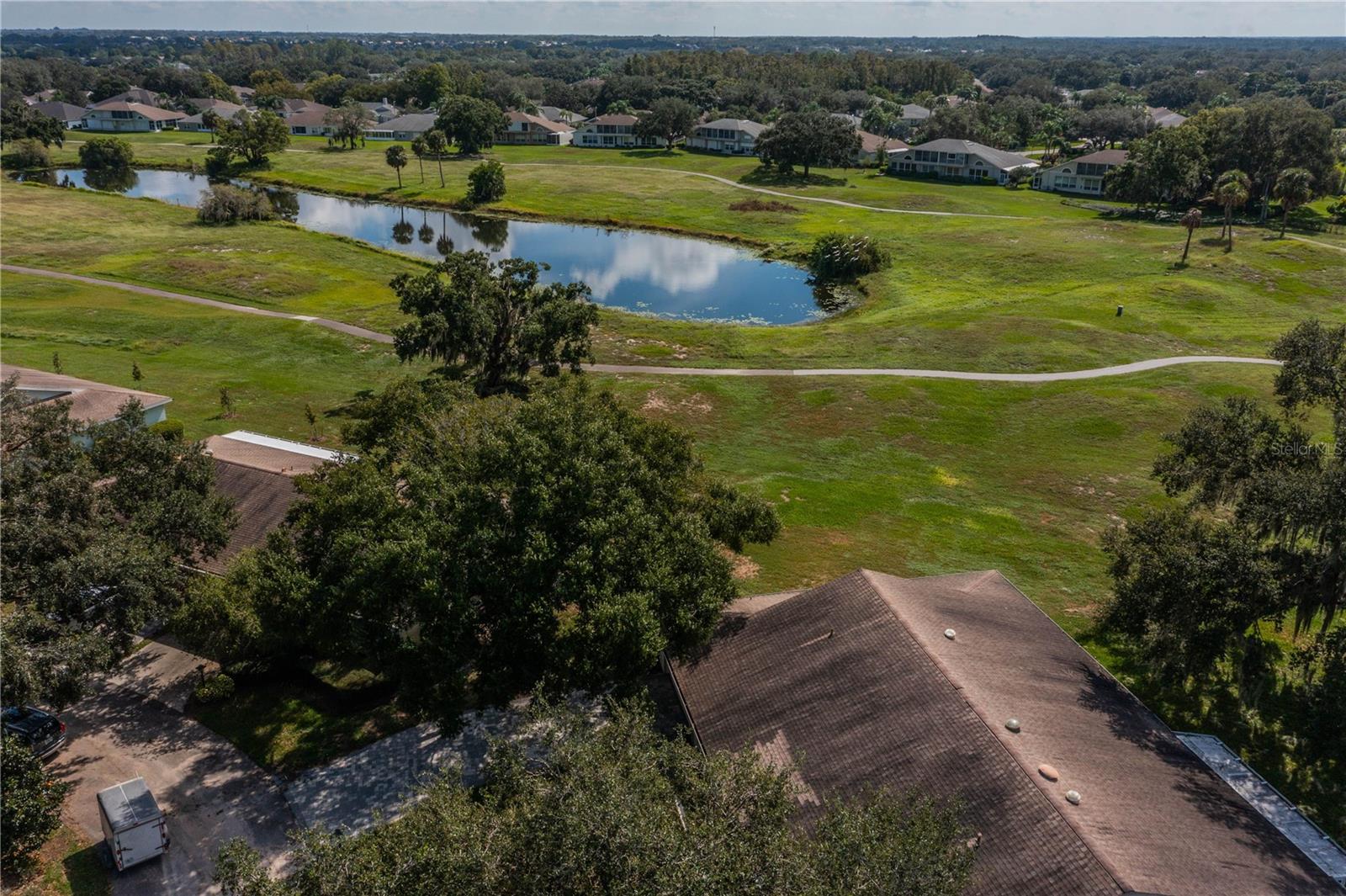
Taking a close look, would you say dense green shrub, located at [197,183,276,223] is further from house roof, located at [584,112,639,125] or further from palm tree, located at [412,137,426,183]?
house roof, located at [584,112,639,125]

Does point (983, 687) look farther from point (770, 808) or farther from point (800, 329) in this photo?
point (800, 329)

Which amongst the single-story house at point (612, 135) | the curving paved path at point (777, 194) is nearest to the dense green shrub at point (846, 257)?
the curving paved path at point (777, 194)

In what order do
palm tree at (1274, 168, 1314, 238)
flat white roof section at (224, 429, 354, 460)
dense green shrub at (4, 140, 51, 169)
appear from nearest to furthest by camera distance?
flat white roof section at (224, 429, 354, 460) < palm tree at (1274, 168, 1314, 238) < dense green shrub at (4, 140, 51, 169)

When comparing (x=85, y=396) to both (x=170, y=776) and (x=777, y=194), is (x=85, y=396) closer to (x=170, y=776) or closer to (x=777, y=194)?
(x=170, y=776)

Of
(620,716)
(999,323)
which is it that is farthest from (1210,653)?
(999,323)

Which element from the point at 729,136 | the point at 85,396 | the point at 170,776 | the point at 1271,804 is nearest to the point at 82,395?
the point at 85,396

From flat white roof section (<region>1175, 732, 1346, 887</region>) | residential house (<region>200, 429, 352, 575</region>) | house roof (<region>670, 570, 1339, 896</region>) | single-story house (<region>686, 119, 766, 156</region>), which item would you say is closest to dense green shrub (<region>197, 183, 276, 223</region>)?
residential house (<region>200, 429, 352, 575</region>)

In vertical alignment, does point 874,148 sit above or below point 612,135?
below
